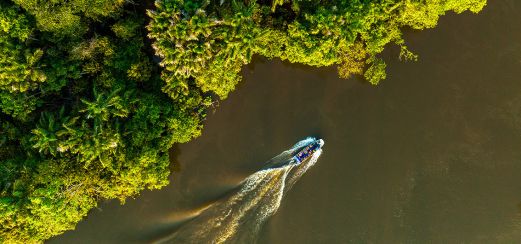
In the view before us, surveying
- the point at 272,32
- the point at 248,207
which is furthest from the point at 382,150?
the point at 272,32

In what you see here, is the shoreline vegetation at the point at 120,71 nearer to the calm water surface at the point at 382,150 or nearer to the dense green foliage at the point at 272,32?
the dense green foliage at the point at 272,32

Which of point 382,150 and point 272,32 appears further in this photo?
point 382,150

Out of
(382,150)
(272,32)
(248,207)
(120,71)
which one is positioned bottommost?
(382,150)

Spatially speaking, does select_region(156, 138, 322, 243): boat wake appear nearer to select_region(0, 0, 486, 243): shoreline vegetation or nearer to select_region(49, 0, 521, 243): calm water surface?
select_region(49, 0, 521, 243): calm water surface

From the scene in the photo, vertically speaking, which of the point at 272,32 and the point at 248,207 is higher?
the point at 272,32

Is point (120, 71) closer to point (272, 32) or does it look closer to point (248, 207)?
point (272, 32)

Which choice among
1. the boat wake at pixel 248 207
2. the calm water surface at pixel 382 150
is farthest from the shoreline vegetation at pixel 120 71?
the boat wake at pixel 248 207

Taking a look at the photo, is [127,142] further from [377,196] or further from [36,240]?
[377,196]
